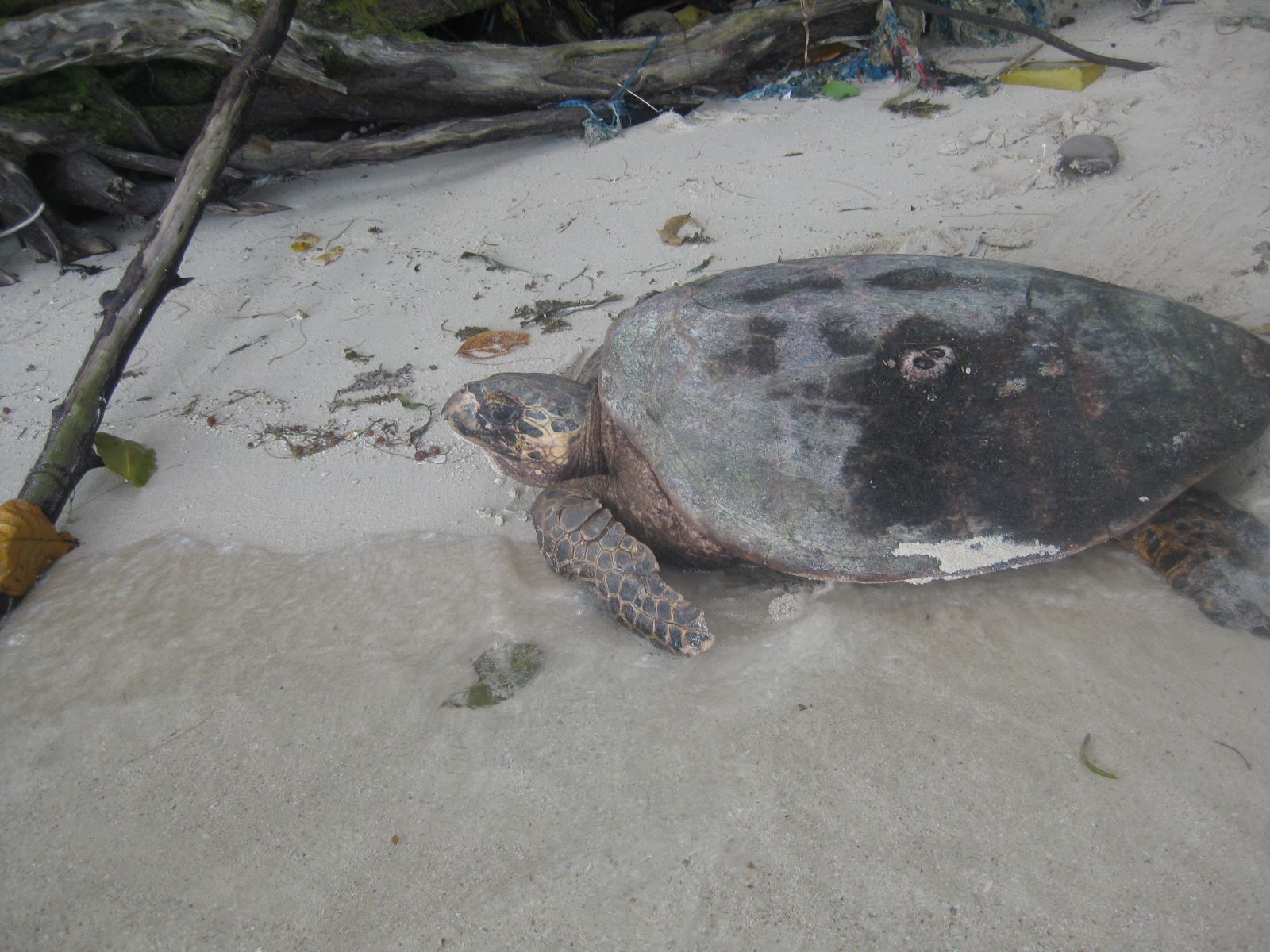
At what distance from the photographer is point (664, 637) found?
2.29m

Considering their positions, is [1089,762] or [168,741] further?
[168,741]

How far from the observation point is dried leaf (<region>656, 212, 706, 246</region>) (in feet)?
13.5

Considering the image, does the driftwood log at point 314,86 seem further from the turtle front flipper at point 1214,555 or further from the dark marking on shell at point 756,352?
the turtle front flipper at point 1214,555

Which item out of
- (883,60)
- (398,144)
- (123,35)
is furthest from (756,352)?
(123,35)

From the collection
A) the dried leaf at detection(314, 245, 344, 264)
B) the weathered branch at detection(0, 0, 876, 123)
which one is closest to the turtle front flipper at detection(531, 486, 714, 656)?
the dried leaf at detection(314, 245, 344, 264)

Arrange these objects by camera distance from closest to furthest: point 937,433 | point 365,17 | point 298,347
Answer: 1. point 937,433
2. point 298,347
3. point 365,17

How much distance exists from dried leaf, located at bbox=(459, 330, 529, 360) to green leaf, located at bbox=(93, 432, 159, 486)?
57.6 inches

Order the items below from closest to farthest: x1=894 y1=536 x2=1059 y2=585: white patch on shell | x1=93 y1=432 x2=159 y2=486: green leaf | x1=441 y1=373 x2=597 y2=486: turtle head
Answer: x1=894 y1=536 x2=1059 y2=585: white patch on shell
x1=441 y1=373 x2=597 y2=486: turtle head
x1=93 y1=432 x2=159 y2=486: green leaf

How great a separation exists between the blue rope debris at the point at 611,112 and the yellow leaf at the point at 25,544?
3.89 meters

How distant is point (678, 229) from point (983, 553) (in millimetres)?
2673

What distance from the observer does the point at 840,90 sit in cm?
519

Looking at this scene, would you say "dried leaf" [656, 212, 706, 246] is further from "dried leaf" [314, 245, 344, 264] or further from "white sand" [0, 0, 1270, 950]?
"dried leaf" [314, 245, 344, 264]

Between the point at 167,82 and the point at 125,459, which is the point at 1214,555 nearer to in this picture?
the point at 125,459

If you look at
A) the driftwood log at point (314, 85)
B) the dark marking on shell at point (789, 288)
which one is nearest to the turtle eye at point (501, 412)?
the dark marking on shell at point (789, 288)
